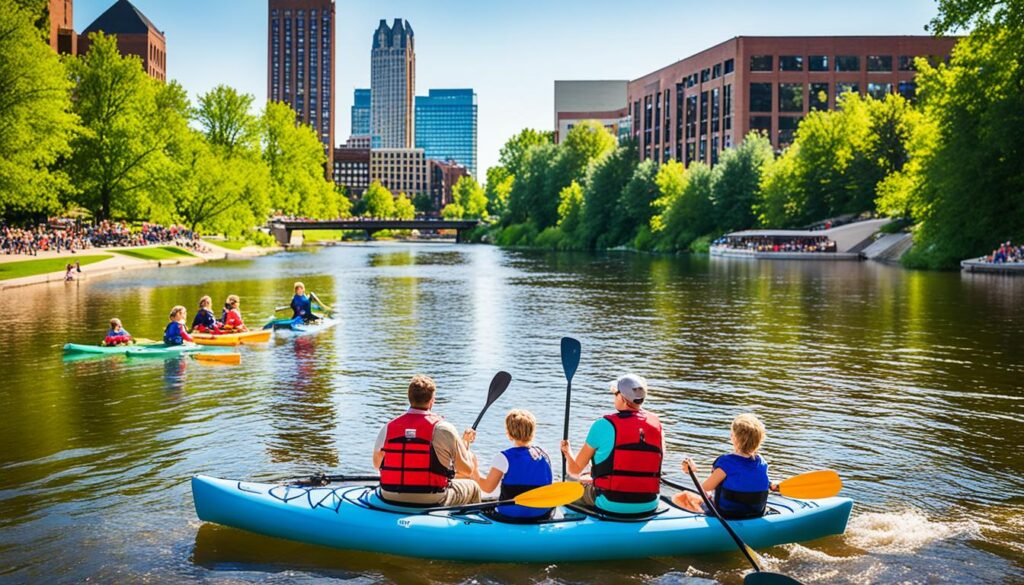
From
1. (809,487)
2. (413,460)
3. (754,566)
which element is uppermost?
(413,460)

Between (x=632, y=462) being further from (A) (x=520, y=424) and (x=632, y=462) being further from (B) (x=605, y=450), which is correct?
(A) (x=520, y=424)

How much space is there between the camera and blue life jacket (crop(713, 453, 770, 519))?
990 centimetres

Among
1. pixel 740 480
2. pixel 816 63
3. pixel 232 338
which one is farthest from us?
pixel 816 63

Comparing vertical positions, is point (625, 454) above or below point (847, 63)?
below

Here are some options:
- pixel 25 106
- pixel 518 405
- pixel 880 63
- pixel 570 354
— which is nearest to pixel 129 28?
pixel 25 106

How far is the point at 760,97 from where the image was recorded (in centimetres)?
11375

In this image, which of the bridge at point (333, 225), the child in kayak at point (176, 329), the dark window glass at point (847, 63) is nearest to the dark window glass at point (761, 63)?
the dark window glass at point (847, 63)

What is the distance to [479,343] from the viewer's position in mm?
26562

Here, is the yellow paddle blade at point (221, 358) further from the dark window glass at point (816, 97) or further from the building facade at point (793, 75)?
the dark window glass at point (816, 97)

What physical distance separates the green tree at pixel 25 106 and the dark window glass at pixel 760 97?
266ft

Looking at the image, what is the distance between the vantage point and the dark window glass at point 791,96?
372 ft

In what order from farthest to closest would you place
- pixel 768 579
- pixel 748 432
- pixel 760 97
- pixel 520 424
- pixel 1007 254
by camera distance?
pixel 760 97 → pixel 1007 254 → pixel 748 432 → pixel 520 424 → pixel 768 579

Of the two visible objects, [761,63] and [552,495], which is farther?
[761,63]

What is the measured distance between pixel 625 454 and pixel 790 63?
112 m
